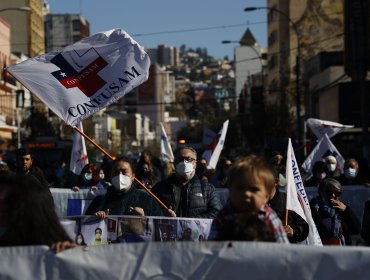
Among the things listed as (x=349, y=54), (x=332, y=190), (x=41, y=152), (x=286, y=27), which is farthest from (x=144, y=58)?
(x=286, y=27)

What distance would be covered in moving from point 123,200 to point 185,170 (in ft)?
2.73

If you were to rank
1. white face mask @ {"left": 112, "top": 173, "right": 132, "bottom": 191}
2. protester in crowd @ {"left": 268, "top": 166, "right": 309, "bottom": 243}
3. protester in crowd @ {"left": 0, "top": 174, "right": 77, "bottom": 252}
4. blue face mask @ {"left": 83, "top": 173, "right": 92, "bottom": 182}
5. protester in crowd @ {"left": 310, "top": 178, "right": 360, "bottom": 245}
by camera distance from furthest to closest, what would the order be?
blue face mask @ {"left": 83, "top": 173, "right": 92, "bottom": 182}, protester in crowd @ {"left": 310, "top": 178, "right": 360, "bottom": 245}, white face mask @ {"left": 112, "top": 173, "right": 132, "bottom": 191}, protester in crowd @ {"left": 268, "top": 166, "right": 309, "bottom": 243}, protester in crowd @ {"left": 0, "top": 174, "right": 77, "bottom": 252}

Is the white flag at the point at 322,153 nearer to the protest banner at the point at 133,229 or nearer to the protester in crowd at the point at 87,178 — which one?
the protester in crowd at the point at 87,178

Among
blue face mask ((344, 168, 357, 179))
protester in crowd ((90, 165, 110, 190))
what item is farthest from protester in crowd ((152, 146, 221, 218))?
blue face mask ((344, 168, 357, 179))

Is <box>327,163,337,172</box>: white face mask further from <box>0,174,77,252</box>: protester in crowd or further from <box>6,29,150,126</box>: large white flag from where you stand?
<box>0,174,77,252</box>: protester in crowd

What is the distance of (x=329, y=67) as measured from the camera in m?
63.7

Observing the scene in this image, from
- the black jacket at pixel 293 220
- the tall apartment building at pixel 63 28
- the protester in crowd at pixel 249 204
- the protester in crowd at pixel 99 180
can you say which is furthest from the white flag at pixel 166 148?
the tall apartment building at pixel 63 28

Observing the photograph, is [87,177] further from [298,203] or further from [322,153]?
[298,203]

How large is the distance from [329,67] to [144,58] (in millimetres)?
53964

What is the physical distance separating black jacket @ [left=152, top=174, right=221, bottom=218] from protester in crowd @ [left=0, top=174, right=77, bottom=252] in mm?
4120

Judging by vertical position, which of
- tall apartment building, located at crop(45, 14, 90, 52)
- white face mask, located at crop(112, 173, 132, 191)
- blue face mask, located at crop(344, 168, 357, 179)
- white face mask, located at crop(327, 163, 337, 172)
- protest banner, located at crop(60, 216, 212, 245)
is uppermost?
tall apartment building, located at crop(45, 14, 90, 52)

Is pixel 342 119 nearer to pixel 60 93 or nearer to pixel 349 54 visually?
pixel 349 54

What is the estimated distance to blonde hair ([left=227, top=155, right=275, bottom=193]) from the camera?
5082mm

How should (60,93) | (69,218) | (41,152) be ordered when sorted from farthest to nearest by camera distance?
(41,152) → (60,93) → (69,218)
